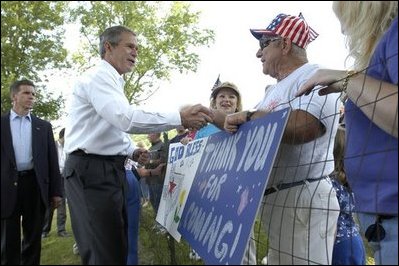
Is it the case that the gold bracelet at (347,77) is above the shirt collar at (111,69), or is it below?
below

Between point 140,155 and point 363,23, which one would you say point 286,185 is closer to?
point 363,23

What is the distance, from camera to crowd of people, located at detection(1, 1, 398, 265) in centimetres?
123

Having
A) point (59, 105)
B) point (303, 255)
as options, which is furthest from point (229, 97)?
point (59, 105)

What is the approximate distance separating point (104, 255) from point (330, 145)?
4.32 feet

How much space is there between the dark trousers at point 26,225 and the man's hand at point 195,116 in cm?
239

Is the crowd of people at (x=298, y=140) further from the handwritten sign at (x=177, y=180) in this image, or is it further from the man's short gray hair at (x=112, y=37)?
the handwritten sign at (x=177, y=180)

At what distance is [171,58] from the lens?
44.8ft

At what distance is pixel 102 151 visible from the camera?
2311mm

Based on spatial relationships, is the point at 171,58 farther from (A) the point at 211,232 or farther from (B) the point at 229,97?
(A) the point at 211,232

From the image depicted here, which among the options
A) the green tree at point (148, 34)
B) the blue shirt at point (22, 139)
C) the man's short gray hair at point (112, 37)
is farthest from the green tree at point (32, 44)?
the man's short gray hair at point (112, 37)

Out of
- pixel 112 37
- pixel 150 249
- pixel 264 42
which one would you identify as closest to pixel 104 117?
pixel 112 37

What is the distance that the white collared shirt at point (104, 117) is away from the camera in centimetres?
212

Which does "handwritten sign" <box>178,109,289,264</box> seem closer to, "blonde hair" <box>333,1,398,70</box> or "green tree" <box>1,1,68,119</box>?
"blonde hair" <box>333,1,398,70</box>

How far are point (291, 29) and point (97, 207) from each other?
4.64 ft
